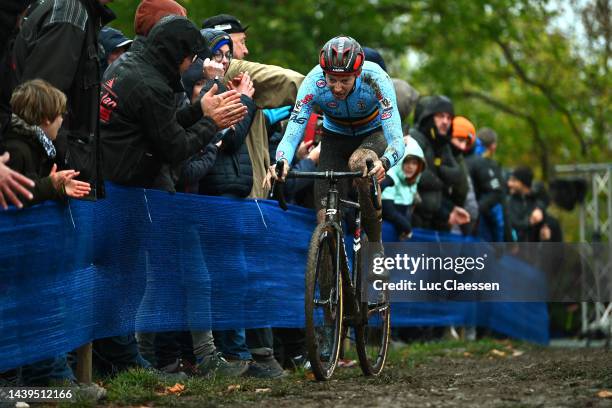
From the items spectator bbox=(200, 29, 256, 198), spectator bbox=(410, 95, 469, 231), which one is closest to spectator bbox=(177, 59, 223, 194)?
spectator bbox=(200, 29, 256, 198)

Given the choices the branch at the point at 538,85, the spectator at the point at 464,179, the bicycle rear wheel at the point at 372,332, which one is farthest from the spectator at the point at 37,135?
the branch at the point at 538,85

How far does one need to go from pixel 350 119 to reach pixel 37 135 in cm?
316

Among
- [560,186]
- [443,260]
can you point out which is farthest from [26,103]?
[560,186]

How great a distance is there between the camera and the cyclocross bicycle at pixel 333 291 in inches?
328

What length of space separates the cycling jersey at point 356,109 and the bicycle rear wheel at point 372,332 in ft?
3.02

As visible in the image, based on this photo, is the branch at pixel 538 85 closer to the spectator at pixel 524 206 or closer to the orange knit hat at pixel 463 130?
the spectator at pixel 524 206

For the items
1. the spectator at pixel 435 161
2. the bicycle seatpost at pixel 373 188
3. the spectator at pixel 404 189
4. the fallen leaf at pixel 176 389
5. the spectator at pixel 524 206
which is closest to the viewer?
the fallen leaf at pixel 176 389

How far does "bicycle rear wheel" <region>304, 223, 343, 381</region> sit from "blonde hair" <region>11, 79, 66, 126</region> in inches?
Result: 81.3

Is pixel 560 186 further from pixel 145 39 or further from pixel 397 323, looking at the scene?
pixel 145 39

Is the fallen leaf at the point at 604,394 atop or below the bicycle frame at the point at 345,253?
below

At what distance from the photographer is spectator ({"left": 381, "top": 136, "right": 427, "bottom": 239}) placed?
12.8 metres

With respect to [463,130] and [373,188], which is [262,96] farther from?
[463,130]

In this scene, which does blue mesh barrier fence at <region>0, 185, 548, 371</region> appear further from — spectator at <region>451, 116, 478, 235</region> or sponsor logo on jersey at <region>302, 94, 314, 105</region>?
spectator at <region>451, 116, 478, 235</region>

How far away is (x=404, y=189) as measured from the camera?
13180 millimetres
